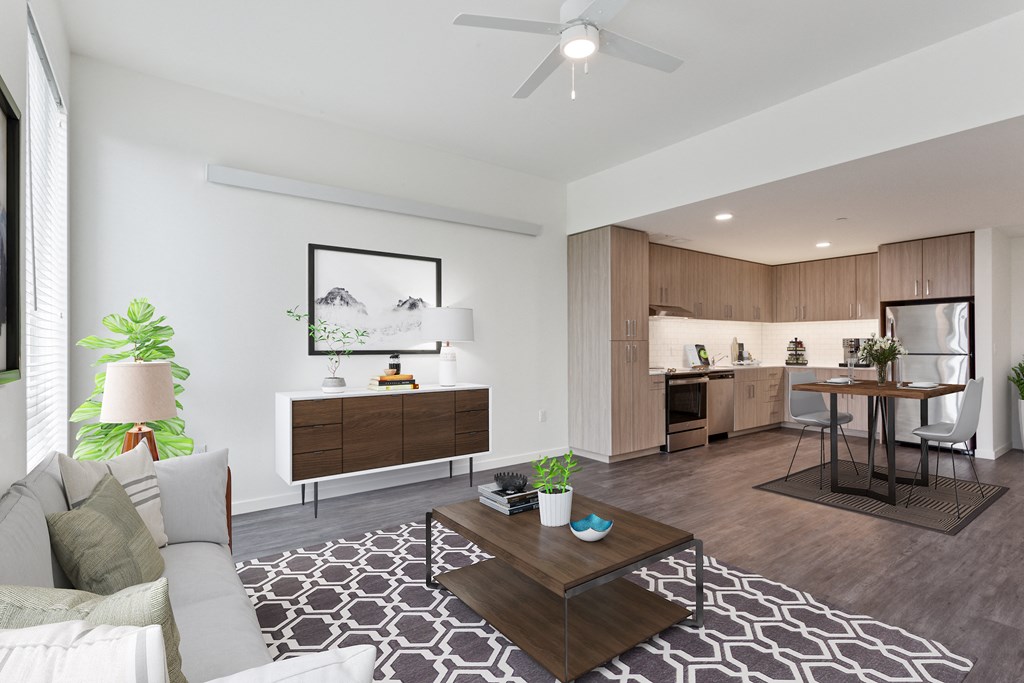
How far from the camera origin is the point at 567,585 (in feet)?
5.65

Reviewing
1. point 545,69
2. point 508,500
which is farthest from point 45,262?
point 545,69

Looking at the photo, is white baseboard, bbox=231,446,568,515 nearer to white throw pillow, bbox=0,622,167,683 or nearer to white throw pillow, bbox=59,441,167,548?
white throw pillow, bbox=59,441,167,548

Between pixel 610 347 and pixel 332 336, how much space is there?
262 centimetres

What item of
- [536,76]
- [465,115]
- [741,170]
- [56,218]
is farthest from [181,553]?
[741,170]

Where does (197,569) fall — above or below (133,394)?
below

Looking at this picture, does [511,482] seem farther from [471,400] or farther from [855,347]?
[855,347]

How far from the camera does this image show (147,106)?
3398mm

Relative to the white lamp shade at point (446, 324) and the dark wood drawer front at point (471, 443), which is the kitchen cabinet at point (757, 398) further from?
the white lamp shade at point (446, 324)

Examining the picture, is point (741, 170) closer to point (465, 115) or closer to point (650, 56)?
point (650, 56)

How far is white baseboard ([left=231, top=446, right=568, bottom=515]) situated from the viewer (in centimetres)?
378

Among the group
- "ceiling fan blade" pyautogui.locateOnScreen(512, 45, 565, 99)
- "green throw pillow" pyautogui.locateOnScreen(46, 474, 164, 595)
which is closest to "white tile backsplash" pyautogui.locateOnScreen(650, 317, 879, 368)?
"ceiling fan blade" pyautogui.locateOnScreen(512, 45, 565, 99)

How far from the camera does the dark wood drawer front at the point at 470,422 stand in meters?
4.29

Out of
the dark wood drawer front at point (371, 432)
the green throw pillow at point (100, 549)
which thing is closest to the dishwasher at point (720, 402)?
the dark wood drawer front at point (371, 432)

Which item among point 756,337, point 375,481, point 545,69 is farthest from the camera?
point 756,337
